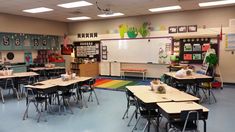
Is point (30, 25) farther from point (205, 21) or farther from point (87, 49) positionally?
point (205, 21)

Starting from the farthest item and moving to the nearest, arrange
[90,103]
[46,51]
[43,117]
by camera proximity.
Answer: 1. [46,51]
2. [90,103]
3. [43,117]

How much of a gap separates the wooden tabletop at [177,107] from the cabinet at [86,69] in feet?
24.3

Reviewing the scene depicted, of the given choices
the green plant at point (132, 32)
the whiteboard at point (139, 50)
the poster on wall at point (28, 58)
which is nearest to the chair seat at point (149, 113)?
the whiteboard at point (139, 50)

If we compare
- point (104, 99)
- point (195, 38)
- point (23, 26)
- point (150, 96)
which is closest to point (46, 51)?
point (23, 26)

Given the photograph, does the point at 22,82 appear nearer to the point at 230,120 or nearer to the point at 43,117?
the point at 43,117

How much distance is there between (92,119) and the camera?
4.47 meters

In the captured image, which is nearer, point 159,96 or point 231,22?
point 159,96

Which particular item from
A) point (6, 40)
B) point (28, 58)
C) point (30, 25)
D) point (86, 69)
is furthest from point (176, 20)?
point (6, 40)

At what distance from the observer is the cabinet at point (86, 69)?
33.0 feet

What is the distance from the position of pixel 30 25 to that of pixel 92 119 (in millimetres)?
7091

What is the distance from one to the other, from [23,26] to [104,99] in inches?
231

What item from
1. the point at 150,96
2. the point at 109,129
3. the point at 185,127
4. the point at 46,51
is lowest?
the point at 109,129

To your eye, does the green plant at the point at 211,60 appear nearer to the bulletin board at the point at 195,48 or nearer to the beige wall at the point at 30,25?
the bulletin board at the point at 195,48

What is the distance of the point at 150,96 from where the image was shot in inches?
140
